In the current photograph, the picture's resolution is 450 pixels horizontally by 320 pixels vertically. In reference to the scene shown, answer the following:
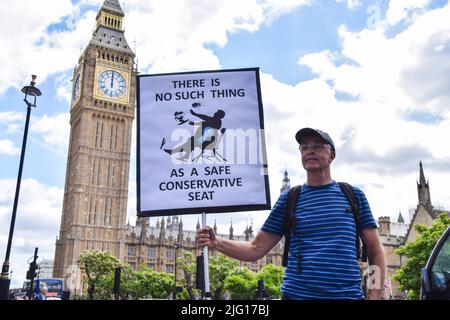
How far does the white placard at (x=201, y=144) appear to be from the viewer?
430 cm

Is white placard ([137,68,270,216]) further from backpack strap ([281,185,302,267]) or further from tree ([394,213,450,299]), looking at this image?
tree ([394,213,450,299])

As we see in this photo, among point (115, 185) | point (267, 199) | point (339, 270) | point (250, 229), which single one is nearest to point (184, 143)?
point (267, 199)

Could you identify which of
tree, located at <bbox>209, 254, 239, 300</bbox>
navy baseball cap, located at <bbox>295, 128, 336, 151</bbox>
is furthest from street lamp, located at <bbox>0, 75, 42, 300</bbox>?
tree, located at <bbox>209, 254, 239, 300</bbox>

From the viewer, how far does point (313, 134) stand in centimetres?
388

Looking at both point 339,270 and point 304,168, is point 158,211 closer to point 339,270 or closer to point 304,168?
point 304,168

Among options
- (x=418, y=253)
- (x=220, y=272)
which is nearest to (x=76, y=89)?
(x=220, y=272)

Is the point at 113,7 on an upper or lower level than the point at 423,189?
upper

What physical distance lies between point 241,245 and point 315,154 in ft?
3.05

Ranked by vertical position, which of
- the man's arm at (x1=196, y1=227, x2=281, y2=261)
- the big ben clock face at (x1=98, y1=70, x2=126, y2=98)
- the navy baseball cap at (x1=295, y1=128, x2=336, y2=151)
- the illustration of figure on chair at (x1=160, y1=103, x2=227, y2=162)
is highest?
the big ben clock face at (x1=98, y1=70, x2=126, y2=98)

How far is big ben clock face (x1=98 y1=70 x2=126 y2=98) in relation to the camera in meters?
85.4

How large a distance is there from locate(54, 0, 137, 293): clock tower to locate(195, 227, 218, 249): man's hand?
7693cm

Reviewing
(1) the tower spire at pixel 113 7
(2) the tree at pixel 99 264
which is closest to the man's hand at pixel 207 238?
(2) the tree at pixel 99 264

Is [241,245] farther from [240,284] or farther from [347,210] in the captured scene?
[240,284]
